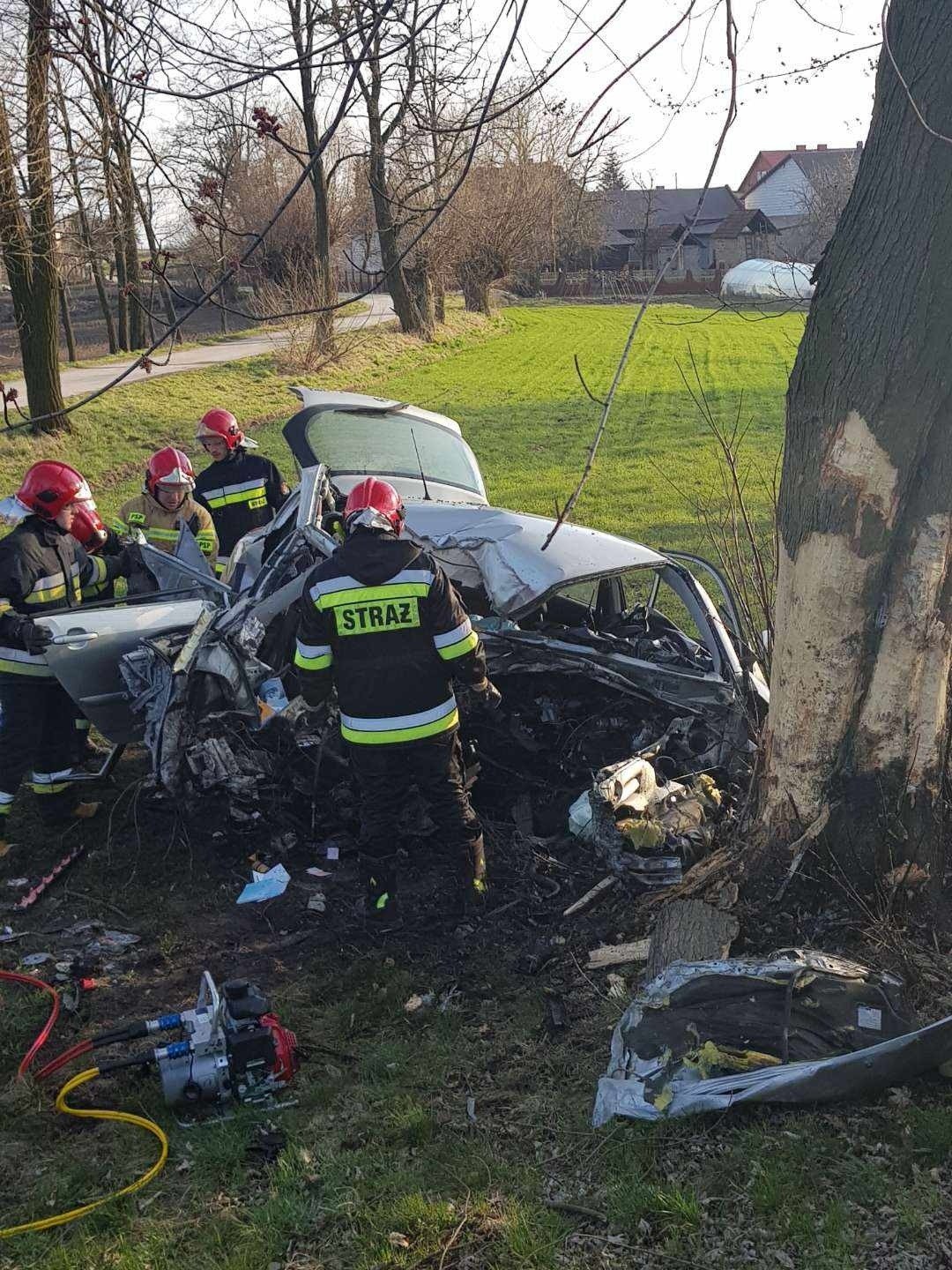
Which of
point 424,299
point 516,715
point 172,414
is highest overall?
point 424,299

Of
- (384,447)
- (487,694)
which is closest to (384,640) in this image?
(487,694)

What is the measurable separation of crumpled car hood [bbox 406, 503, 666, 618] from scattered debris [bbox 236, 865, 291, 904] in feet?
5.47

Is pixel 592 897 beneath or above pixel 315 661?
beneath

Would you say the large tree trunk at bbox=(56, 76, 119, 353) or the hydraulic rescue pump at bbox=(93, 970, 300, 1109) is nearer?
the hydraulic rescue pump at bbox=(93, 970, 300, 1109)

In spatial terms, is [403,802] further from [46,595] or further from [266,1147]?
[46,595]

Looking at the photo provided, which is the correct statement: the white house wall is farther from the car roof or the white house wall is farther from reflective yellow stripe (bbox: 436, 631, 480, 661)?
reflective yellow stripe (bbox: 436, 631, 480, 661)

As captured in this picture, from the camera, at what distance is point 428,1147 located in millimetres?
3395

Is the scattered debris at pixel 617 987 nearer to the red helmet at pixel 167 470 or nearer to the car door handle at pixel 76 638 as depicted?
the car door handle at pixel 76 638

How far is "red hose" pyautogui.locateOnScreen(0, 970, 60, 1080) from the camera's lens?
3.76 metres

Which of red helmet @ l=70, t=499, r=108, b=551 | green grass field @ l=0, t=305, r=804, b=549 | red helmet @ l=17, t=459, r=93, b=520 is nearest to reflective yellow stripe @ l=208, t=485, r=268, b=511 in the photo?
red helmet @ l=70, t=499, r=108, b=551

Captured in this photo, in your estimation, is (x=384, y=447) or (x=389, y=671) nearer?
(x=389, y=671)

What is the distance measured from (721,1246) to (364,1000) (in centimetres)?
173

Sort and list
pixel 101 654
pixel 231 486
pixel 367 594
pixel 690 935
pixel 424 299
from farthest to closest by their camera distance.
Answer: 1. pixel 424 299
2. pixel 231 486
3. pixel 101 654
4. pixel 367 594
5. pixel 690 935

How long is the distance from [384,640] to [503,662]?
965mm
